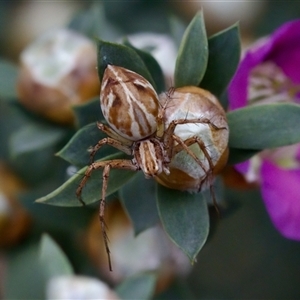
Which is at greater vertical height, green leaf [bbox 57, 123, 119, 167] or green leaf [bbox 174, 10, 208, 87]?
green leaf [bbox 174, 10, 208, 87]

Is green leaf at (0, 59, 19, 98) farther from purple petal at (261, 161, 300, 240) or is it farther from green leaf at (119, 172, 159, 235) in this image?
purple petal at (261, 161, 300, 240)

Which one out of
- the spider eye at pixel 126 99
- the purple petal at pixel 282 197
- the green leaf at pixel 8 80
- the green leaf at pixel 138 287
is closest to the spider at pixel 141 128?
the spider eye at pixel 126 99

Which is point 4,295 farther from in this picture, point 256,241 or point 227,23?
point 227,23

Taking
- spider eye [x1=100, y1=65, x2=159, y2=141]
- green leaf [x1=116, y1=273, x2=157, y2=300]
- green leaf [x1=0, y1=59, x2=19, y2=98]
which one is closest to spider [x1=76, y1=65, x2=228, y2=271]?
spider eye [x1=100, y1=65, x2=159, y2=141]

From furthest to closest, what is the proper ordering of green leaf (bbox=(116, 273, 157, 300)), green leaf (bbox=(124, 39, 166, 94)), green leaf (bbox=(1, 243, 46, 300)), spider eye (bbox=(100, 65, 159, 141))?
green leaf (bbox=(1, 243, 46, 300)) → green leaf (bbox=(116, 273, 157, 300)) → green leaf (bbox=(124, 39, 166, 94)) → spider eye (bbox=(100, 65, 159, 141))

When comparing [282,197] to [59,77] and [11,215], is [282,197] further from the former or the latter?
[11,215]

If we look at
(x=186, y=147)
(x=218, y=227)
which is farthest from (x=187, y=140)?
(x=218, y=227)

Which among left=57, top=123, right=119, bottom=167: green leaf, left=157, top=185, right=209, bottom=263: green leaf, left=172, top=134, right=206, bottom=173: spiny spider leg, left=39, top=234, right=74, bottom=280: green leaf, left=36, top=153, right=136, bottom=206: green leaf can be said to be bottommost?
left=39, top=234, right=74, bottom=280: green leaf

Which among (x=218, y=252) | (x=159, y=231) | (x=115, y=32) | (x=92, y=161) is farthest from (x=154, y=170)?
(x=218, y=252)

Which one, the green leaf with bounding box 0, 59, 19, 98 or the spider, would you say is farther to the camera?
the green leaf with bounding box 0, 59, 19, 98
